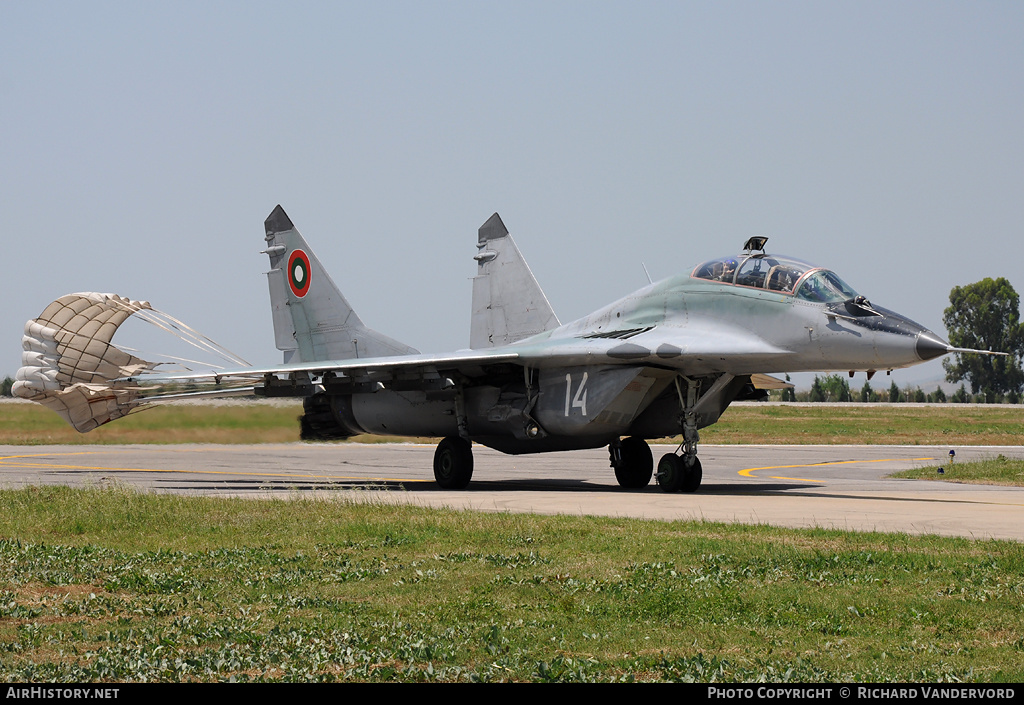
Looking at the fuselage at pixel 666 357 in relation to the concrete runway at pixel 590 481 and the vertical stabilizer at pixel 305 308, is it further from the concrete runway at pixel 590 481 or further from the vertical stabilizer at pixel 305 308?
the vertical stabilizer at pixel 305 308

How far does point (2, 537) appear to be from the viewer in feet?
38.3

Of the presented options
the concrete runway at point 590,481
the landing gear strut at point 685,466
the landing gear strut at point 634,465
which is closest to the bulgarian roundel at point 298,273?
the concrete runway at point 590,481

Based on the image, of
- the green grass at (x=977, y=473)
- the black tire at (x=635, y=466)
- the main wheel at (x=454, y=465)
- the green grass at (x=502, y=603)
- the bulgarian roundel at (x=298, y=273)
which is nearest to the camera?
the green grass at (x=502, y=603)

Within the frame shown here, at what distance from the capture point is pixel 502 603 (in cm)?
784

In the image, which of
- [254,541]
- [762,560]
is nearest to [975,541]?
[762,560]

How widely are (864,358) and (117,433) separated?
72.2ft

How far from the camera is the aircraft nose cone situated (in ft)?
50.0

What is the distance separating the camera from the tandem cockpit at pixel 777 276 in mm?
16422

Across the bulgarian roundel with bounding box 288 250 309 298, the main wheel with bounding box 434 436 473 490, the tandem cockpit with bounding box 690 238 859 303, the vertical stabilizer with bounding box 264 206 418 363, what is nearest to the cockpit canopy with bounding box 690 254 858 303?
the tandem cockpit with bounding box 690 238 859 303

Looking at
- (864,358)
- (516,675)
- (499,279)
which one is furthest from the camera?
(499,279)

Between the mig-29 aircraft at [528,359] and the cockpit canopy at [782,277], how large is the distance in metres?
0.03

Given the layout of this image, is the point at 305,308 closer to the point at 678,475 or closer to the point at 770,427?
the point at 678,475

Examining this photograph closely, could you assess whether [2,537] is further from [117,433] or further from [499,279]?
[117,433]

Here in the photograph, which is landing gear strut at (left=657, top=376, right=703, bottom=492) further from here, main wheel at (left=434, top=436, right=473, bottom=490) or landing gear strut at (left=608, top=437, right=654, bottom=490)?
main wheel at (left=434, top=436, right=473, bottom=490)
